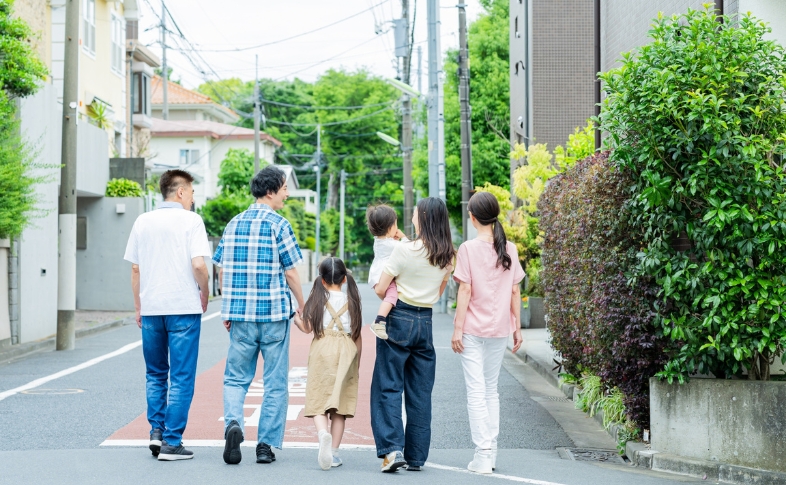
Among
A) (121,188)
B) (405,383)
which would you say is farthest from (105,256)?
(405,383)

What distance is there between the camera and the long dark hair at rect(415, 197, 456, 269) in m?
6.36

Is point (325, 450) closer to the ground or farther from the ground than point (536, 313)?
closer to the ground

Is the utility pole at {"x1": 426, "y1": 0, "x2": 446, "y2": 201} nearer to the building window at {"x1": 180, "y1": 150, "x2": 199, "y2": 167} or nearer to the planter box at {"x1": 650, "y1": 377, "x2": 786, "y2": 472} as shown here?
the planter box at {"x1": 650, "y1": 377, "x2": 786, "y2": 472}

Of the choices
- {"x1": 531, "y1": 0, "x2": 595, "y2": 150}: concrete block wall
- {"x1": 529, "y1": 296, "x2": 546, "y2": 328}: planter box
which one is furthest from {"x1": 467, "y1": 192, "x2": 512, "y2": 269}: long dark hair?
→ {"x1": 531, "y1": 0, "x2": 595, "y2": 150}: concrete block wall

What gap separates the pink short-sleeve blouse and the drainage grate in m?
1.47

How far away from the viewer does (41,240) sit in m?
17.6

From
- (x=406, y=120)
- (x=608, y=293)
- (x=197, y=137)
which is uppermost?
(x=197, y=137)

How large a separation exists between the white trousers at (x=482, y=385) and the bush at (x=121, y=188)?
21448mm

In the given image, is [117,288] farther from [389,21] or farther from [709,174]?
[709,174]

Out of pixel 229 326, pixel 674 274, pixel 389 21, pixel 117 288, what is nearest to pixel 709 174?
pixel 674 274

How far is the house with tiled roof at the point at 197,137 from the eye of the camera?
58.0 m

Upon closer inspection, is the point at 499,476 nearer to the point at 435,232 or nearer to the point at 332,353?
the point at 332,353

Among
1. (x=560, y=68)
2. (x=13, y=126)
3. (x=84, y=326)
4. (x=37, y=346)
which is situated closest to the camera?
(x=13, y=126)

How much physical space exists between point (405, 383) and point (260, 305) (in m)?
1.12
